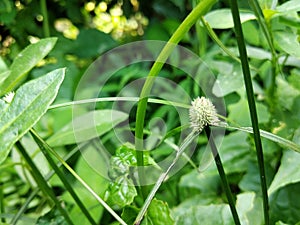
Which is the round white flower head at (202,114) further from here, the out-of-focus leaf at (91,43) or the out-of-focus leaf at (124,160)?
the out-of-focus leaf at (91,43)

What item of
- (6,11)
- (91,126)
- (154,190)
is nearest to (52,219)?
(91,126)

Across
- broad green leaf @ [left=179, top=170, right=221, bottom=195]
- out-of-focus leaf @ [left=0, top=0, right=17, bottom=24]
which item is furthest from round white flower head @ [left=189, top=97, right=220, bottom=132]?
out-of-focus leaf @ [left=0, top=0, right=17, bottom=24]

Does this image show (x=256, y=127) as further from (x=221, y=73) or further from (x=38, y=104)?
(x=221, y=73)

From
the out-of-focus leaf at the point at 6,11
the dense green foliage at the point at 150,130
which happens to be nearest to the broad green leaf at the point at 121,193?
the dense green foliage at the point at 150,130

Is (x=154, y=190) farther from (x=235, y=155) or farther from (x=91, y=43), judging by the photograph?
(x=91, y=43)

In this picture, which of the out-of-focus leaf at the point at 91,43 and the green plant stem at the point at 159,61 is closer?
the green plant stem at the point at 159,61

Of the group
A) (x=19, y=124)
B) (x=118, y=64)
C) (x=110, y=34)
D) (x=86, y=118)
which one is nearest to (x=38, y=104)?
(x=19, y=124)
